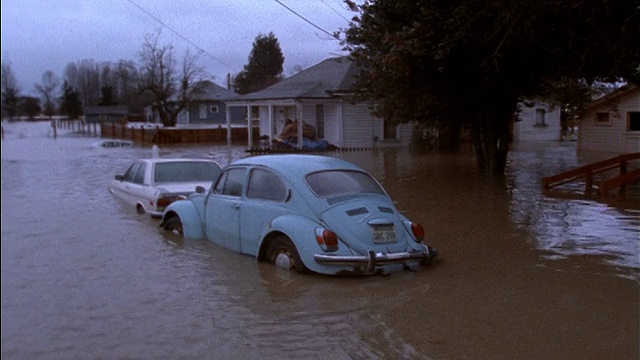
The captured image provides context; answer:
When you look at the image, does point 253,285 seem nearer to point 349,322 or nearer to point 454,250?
point 349,322

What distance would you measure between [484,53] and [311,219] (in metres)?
9.22

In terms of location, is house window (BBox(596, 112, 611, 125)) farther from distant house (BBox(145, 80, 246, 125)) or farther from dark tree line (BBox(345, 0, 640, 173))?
distant house (BBox(145, 80, 246, 125))

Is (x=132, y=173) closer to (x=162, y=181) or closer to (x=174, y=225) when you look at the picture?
(x=162, y=181)

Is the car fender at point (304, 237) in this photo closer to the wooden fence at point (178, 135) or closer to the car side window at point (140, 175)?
the car side window at point (140, 175)

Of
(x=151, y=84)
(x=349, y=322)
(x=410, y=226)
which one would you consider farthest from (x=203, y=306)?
(x=151, y=84)

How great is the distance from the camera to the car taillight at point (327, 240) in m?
8.02

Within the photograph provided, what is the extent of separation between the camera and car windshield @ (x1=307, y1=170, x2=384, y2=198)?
8.77m

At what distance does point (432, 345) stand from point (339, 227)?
2440 millimetres

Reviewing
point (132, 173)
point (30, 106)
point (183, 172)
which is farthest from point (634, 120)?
point (30, 106)

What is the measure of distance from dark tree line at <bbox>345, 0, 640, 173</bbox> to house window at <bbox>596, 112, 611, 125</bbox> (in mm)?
14818

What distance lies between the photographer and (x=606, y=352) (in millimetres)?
6000

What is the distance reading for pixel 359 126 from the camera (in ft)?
117

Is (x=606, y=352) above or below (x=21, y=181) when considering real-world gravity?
below

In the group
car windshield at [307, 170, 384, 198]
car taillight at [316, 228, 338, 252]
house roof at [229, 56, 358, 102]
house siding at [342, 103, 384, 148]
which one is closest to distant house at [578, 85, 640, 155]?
house siding at [342, 103, 384, 148]
